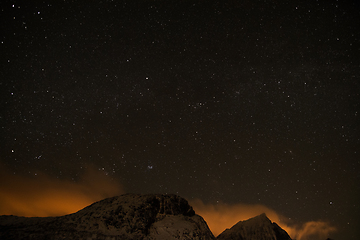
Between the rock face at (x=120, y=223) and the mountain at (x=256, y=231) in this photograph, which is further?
the mountain at (x=256, y=231)

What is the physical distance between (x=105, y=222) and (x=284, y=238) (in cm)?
3543

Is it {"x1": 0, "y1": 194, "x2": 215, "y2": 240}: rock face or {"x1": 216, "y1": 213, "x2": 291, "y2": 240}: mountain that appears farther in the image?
{"x1": 216, "y1": 213, "x2": 291, "y2": 240}: mountain

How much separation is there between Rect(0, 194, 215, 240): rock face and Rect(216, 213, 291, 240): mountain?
20.5 m

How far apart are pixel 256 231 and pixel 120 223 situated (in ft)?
102

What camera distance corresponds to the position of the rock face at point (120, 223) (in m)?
14.7

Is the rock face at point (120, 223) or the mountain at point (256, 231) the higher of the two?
the mountain at point (256, 231)

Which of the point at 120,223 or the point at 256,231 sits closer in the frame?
the point at 120,223

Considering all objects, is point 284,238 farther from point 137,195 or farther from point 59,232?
point 59,232

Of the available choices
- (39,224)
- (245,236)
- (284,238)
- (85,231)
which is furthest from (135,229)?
(284,238)

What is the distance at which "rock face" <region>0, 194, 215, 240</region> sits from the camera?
48.2 ft

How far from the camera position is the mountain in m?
36.5

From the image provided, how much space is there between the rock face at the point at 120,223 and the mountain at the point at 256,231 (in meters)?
20.5

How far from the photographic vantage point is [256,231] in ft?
127

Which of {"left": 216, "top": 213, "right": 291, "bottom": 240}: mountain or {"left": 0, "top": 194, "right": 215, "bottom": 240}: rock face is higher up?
{"left": 216, "top": 213, "right": 291, "bottom": 240}: mountain
